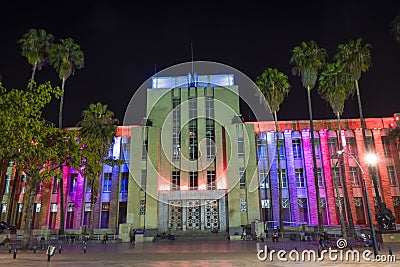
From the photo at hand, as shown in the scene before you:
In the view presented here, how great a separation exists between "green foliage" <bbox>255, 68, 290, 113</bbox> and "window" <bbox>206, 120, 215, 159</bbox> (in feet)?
26.8

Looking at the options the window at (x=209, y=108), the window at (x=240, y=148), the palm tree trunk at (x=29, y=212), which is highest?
the window at (x=209, y=108)

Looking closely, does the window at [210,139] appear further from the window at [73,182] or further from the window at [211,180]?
the window at [73,182]

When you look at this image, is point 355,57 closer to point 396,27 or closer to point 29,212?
point 396,27

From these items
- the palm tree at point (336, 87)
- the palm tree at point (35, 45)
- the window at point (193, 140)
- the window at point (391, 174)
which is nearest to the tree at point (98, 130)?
the palm tree at point (35, 45)

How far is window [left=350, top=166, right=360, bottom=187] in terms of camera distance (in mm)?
39406

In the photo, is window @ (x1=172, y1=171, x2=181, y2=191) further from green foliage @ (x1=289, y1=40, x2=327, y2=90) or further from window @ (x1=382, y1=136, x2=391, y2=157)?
window @ (x1=382, y1=136, x2=391, y2=157)

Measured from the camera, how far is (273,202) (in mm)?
38844

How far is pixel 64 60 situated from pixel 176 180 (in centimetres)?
1842

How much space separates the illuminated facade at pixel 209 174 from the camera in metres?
36.8

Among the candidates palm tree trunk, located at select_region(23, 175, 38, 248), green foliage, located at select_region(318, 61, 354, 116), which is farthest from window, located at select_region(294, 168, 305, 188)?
palm tree trunk, located at select_region(23, 175, 38, 248)

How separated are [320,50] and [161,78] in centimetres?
2438

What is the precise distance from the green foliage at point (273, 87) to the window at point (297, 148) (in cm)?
820

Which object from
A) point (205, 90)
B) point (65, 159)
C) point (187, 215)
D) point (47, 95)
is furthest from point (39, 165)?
point (205, 90)

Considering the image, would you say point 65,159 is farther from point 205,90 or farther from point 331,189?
point 331,189
